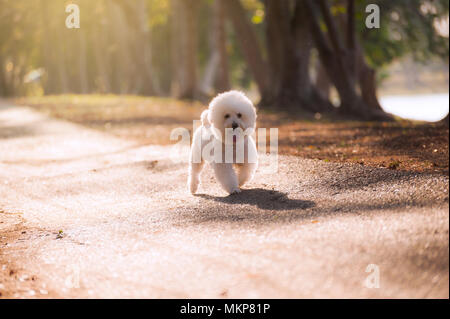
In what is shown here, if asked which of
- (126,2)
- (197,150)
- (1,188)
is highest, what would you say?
(126,2)

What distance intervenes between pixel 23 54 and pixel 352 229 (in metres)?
67.2

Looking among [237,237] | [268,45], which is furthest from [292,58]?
[237,237]

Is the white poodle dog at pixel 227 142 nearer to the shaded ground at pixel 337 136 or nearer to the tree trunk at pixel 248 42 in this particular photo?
the shaded ground at pixel 337 136

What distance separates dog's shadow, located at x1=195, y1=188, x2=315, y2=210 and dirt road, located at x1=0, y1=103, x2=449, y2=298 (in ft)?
0.08

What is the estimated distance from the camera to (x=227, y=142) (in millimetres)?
6758

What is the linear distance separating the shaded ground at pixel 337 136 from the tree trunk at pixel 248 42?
12.3 ft

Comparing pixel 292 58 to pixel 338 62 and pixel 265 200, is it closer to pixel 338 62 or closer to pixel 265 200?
pixel 338 62

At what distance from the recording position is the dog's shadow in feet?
20.7

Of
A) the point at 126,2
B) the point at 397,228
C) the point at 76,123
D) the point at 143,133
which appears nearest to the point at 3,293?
the point at 397,228

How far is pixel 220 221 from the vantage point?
599 cm

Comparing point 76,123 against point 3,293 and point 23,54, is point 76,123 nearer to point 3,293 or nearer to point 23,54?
point 3,293

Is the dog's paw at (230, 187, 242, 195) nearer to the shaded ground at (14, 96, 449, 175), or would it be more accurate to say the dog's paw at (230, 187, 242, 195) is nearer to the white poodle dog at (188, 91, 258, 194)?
the white poodle dog at (188, 91, 258, 194)

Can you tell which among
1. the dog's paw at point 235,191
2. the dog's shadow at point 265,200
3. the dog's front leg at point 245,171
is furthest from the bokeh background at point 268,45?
the dog's paw at point 235,191

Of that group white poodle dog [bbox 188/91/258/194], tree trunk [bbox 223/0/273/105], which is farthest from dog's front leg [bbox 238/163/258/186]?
tree trunk [bbox 223/0/273/105]
